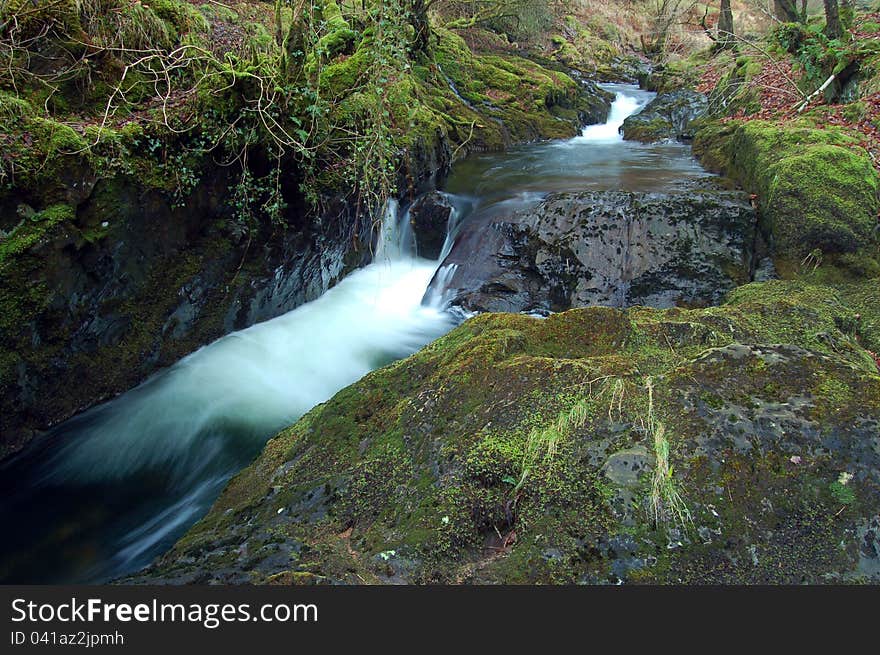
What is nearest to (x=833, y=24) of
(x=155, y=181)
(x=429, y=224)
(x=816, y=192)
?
(x=816, y=192)

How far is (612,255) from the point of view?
6781 mm

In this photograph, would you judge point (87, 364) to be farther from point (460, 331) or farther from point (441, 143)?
point (441, 143)

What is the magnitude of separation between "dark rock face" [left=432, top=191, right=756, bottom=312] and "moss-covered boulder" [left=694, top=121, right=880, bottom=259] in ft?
1.39

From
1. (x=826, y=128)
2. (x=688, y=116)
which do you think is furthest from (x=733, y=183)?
(x=688, y=116)

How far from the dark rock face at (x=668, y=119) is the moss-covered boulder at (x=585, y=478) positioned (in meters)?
12.4

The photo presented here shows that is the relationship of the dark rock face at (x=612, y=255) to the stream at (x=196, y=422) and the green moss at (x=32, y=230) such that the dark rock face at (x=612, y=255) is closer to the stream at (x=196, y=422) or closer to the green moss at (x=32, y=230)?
the stream at (x=196, y=422)

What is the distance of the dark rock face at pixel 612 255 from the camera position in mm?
6520

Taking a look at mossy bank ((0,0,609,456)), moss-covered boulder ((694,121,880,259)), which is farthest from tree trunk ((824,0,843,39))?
mossy bank ((0,0,609,456))

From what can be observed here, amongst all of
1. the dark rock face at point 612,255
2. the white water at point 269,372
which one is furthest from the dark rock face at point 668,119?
the white water at point 269,372

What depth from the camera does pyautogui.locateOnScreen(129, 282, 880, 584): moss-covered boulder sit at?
208 centimetres

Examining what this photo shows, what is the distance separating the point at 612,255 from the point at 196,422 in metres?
5.29

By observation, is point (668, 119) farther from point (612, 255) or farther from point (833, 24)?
point (612, 255)

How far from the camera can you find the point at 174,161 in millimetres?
5039

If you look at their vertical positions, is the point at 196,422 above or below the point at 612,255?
below
